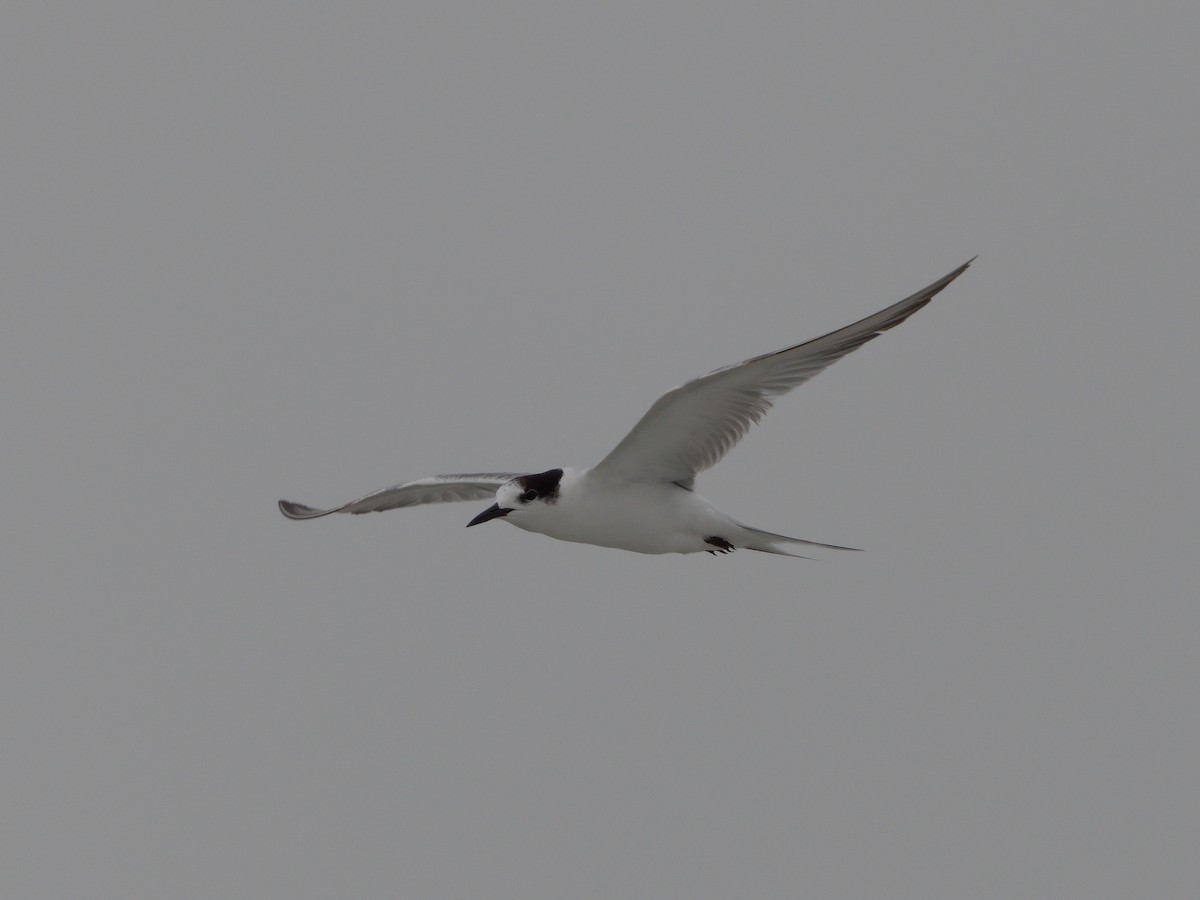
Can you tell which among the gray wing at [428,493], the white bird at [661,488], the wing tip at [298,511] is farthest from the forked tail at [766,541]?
the wing tip at [298,511]

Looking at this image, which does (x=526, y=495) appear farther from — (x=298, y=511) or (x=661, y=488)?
(x=298, y=511)

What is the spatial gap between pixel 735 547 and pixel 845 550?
1.04 meters

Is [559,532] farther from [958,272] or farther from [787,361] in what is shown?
[958,272]

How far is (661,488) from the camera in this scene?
11391mm

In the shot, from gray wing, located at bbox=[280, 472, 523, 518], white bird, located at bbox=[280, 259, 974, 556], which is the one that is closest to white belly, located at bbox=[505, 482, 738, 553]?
white bird, located at bbox=[280, 259, 974, 556]

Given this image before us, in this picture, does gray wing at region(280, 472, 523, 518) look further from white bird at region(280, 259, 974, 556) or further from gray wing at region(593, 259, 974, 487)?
gray wing at region(593, 259, 974, 487)

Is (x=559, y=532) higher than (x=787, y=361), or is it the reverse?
(x=787, y=361)

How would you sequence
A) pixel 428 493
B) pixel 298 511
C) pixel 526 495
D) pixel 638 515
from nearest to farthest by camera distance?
pixel 638 515, pixel 526 495, pixel 428 493, pixel 298 511

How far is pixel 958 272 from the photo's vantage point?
916 centimetres

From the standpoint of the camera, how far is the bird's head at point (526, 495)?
11406 millimetres

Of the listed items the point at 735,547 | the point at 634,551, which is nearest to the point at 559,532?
the point at 634,551

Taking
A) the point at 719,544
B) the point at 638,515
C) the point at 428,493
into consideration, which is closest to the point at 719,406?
the point at 638,515

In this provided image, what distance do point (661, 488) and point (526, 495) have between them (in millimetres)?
1045

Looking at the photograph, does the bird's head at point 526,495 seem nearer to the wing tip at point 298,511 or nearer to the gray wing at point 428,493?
the gray wing at point 428,493
